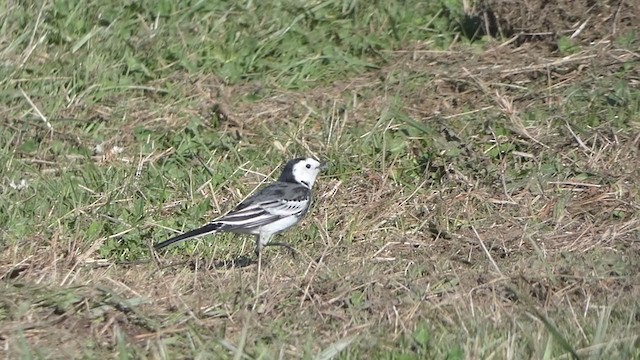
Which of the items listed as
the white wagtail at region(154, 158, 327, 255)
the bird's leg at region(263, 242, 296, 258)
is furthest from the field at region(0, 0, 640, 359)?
the white wagtail at region(154, 158, 327, 255)

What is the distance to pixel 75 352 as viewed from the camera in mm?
6105

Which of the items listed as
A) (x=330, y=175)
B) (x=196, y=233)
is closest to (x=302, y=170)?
(x=330, y=175)

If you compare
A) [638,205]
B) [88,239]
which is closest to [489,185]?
[638,205]

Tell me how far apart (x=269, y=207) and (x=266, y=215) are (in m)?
0.10

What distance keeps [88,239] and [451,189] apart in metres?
2.78

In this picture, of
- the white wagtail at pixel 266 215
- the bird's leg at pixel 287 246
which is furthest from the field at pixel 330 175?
the white wagtail at pixel 266 215

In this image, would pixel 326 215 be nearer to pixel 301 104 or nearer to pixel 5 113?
pixel 301 104

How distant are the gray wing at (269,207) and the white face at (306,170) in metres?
0.22

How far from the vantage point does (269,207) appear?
351 inches

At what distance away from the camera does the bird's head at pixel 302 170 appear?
9523mm

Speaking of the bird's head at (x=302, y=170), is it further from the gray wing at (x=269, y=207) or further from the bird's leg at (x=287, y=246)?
the bird's leg at (x=287, y=246)

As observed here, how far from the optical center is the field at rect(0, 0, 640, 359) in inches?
255

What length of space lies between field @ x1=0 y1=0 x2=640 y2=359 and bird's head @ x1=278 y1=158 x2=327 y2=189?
31cm

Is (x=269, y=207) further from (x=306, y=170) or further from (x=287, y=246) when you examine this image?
(x=306, y=170)
